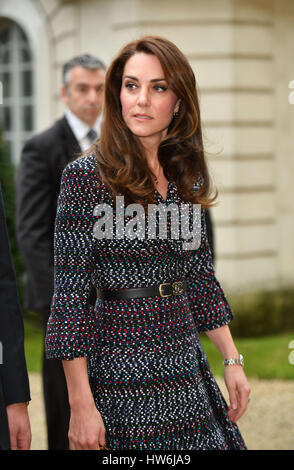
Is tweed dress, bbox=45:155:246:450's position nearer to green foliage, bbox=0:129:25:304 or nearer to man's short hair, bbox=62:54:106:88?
man's short hair, bbox=62:54:106:88

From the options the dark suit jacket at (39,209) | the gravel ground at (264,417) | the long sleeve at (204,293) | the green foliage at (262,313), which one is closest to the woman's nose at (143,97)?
the long sleeve at (204,293)

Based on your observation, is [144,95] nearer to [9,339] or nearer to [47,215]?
[9,339]

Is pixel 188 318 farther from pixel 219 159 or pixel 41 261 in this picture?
pixel 219 159

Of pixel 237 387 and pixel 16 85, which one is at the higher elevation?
pixel 16 85

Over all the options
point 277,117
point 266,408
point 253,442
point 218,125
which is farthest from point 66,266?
point 277,117

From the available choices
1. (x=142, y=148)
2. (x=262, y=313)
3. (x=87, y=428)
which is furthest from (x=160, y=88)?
(x=262, y=313)

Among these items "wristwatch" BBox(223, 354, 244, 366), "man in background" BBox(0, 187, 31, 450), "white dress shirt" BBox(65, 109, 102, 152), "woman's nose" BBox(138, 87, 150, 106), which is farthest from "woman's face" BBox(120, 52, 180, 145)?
"white dress shirt" BBox(65, 109, 102, 152)

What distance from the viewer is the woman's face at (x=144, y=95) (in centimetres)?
271

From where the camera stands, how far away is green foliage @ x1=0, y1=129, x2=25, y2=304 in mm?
9672

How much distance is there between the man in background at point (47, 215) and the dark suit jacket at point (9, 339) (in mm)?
1962

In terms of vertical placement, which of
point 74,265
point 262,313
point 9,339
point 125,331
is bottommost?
point 262,313

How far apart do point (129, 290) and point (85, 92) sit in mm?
2420

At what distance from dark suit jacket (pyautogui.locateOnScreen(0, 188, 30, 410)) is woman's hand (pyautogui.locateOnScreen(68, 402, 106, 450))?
31cm

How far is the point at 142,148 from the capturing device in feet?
9.18
